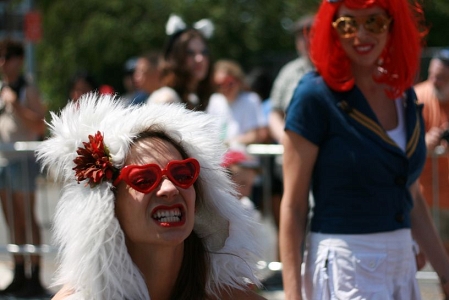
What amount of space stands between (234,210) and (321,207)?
28.5 inches

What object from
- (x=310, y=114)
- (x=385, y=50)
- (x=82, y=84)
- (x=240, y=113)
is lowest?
(x=310, y=114)

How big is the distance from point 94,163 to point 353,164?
110 centimetres

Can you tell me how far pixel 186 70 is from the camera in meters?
4.61

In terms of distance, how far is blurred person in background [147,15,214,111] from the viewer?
4508mm

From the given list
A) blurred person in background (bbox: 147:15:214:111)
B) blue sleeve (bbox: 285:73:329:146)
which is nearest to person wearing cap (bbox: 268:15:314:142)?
blurred person in background (bbox: 147:15:214:111)

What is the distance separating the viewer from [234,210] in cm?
245

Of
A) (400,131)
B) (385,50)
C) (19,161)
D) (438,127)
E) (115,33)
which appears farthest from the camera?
(115,33)

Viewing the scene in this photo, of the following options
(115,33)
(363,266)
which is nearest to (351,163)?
(363,266)

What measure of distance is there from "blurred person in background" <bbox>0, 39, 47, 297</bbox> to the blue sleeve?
389cm

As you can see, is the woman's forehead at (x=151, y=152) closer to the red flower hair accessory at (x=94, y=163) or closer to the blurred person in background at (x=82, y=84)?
the red flower hair accessory at (x=94, y=163)

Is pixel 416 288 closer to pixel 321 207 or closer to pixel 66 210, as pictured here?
pixel 321 207

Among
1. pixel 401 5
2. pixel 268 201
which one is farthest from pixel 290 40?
pixel 401 5

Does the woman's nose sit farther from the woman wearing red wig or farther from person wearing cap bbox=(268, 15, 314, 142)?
person wearing cap bbox=(268, 15, 314, 142)

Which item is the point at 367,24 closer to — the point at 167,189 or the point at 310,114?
the point at 310,114
